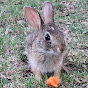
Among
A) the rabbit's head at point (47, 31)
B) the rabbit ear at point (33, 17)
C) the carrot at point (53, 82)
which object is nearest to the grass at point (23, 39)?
the carrot at point (53, 82)

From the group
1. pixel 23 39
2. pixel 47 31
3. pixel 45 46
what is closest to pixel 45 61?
pixel 45 46

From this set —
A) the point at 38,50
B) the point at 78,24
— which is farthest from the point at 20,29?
the point at 38,50

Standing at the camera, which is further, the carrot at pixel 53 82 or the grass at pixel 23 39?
the grass at pixel 23 39

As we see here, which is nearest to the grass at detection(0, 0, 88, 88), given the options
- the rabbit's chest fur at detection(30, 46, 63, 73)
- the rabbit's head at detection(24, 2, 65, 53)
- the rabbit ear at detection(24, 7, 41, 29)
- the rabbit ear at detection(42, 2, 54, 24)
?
the rabbit's chest fur at detection(30, 46, 63, 73)

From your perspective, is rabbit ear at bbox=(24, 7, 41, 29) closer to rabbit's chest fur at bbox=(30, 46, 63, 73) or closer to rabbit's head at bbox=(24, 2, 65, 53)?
rabbit's head at bbox=(24, 2, 65, 53)

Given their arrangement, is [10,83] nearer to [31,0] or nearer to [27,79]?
[27,79]

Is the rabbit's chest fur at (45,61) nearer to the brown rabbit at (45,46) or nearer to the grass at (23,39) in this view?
the brown rabbit at (45,46)

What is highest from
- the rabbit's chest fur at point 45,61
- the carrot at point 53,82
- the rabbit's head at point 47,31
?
the rabbit's head at point 47,31
